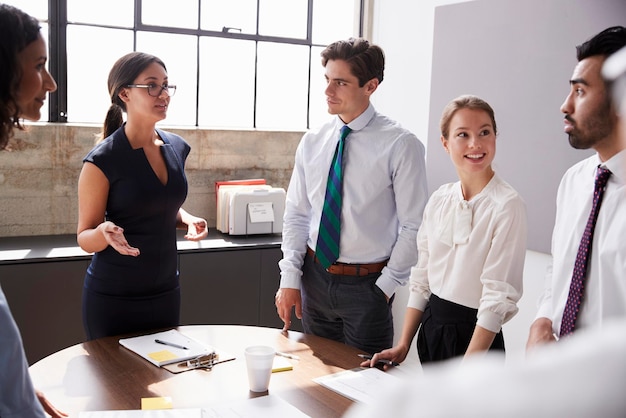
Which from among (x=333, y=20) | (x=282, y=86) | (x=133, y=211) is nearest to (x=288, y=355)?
(x=133, y=211)

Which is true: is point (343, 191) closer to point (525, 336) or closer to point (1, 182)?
point (525, 336)

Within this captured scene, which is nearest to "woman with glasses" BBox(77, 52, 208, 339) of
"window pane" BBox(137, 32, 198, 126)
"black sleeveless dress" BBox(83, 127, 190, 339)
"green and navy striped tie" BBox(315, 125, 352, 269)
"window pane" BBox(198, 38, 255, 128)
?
"black sleeveless dress" BBox(83, 127, 190, 339)

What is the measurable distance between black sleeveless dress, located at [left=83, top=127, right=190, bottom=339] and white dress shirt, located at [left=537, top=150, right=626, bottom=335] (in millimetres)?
1447

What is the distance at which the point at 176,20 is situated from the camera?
426 cm

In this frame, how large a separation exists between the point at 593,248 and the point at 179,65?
323 cm

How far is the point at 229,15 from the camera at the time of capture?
4.41 m

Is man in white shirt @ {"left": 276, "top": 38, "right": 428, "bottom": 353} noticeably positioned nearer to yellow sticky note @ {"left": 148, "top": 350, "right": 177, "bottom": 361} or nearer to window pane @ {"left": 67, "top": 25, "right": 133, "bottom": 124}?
yellow sticky note @ {"left": 148, "top": 350, "right": 177, "bottom": 361}

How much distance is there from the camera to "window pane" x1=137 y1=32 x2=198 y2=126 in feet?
13.8

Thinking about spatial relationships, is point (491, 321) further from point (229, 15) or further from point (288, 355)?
point (229, 15)

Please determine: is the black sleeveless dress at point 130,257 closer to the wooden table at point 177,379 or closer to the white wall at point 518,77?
the wooden table at point 177,379

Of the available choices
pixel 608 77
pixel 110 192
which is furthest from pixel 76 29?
pixel 608 77

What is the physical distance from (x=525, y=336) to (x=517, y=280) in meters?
1.70

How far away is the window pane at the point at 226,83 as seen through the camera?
439cm

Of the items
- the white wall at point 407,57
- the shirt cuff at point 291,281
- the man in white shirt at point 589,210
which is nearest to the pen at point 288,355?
the shirt cuff at point 291,281
